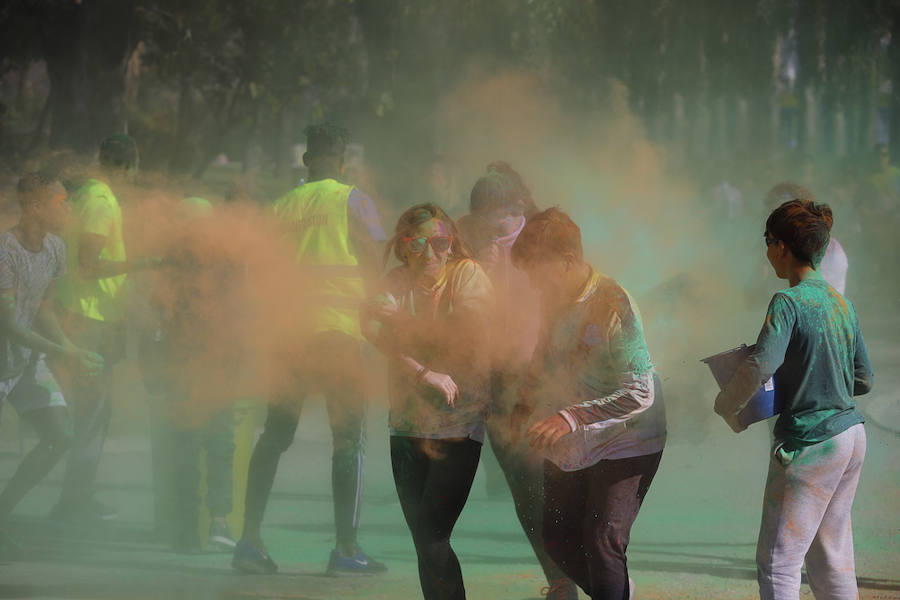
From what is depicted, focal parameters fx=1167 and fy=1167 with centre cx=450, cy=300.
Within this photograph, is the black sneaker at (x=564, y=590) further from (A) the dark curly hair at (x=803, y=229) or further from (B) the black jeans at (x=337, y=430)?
(A) the dark curly hair at (x=803, y=229)

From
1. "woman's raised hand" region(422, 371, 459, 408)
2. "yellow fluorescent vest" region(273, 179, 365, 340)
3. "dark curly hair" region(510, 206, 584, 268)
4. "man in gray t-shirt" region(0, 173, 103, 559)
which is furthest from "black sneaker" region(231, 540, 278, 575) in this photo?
"dark curly hair" region(510, 206, 584, 268)

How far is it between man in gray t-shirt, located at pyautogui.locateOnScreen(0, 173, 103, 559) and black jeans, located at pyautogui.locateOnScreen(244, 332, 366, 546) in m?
1.18

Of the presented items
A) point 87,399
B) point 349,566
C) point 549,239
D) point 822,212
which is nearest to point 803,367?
point 822,212

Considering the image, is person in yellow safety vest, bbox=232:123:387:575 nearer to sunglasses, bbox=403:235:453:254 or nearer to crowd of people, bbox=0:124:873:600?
crowd of people, bbox=0:124:873:600

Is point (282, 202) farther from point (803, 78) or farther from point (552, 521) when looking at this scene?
point (803, 78)

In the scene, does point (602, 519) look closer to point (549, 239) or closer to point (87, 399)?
point (549, 239)

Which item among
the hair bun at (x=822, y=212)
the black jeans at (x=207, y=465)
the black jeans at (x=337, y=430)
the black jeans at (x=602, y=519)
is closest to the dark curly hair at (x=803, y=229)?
the hair bun at (x=822, y=212)

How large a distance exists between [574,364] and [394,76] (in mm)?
9221

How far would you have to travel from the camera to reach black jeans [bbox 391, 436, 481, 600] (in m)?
4.00

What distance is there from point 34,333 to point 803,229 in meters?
3.72

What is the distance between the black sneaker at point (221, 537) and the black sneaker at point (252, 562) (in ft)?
1.44

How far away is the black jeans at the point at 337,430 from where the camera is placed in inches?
208

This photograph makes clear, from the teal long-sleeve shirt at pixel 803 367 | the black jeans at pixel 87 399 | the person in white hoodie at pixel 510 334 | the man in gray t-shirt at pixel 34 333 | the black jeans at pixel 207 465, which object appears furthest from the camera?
the black jeans at pixel 87 399

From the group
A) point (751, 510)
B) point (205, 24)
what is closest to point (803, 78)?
point (205, 24)
